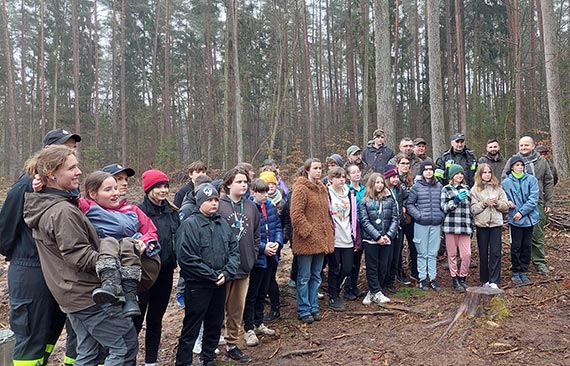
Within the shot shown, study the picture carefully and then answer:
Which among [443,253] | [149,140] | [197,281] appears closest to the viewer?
[197,281]

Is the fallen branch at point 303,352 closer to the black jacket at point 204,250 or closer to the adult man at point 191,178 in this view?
the black jacket at point 204,250

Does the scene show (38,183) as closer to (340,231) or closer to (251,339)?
(251,339)

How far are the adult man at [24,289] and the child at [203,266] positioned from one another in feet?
3.90

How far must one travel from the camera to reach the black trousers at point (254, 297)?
5.29 meters

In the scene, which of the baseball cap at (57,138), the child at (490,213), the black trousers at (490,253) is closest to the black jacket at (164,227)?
the baseball cap at (57,138)

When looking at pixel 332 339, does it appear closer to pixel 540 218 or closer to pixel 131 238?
pixel 131 238

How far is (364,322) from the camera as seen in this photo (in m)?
5.45

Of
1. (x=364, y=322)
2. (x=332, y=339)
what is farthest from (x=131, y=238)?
(x=364, y=322)

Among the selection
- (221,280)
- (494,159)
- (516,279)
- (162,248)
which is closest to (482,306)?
(516,279)

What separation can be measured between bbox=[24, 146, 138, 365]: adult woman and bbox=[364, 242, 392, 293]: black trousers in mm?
3651

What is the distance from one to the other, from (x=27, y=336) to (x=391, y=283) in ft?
15.9

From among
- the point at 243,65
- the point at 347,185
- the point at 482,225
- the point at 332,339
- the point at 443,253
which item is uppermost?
the point at 243,65

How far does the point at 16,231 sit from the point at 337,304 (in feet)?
13.3

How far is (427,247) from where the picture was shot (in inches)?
248
